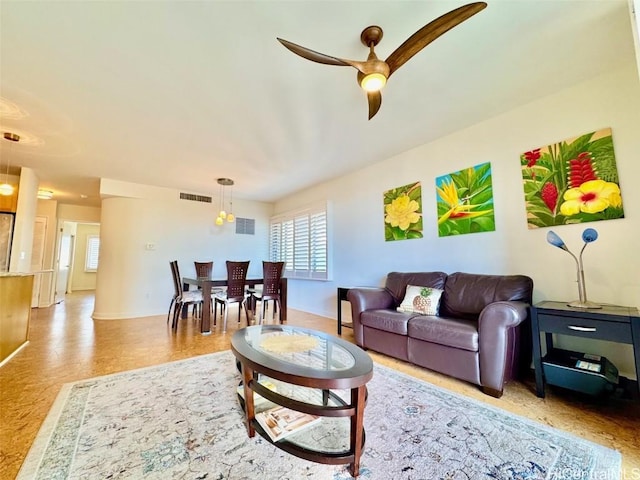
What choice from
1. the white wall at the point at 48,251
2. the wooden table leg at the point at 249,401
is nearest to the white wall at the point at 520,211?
the wooden table leg at the point at 249,401

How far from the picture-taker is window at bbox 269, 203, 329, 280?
207 inches

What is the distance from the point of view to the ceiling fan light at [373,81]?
5.73 feet

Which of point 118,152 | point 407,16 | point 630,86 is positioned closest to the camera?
point 407,16

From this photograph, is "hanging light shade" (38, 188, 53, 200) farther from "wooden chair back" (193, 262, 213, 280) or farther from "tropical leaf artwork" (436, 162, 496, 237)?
"tropical leaf artwork" (436, 162, 496, 237)

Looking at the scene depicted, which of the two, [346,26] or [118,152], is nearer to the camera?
[346,26]

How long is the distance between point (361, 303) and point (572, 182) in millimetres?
2369

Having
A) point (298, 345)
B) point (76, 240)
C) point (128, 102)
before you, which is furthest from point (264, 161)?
point (76, 240)

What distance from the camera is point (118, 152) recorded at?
3.87 metres

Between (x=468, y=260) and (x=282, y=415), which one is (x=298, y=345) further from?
(x=468, y=260)

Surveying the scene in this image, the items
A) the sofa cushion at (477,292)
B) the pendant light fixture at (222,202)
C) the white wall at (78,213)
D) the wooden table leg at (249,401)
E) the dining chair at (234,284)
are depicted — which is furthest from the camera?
the white wall at (78,213)

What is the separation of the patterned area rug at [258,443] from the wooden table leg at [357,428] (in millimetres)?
60

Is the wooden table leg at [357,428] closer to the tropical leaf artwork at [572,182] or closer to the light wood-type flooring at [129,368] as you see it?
the light wood-type flooring at [129,368]

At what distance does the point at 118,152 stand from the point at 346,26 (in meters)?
3.74

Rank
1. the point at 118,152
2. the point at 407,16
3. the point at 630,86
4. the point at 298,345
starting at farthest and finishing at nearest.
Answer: the point at 118,152, the point at 630,86, the point at 298,345, the point at 407,16
